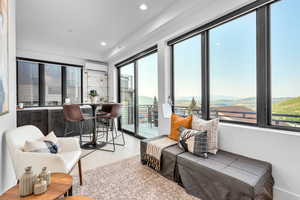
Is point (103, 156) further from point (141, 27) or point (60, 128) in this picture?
point (141, 27)

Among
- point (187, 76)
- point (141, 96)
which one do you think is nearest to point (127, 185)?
point (187, 76)

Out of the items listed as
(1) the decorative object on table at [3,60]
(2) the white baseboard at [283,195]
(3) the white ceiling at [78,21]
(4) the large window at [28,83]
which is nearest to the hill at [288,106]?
(2) the white baseboard at [283,195]

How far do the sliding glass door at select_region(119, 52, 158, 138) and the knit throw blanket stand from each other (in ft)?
4.61

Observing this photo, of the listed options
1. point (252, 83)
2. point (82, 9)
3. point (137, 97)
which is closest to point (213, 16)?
point (252, 83)

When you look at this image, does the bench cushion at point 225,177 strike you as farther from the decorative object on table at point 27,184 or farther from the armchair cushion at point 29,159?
the decorative object on table at point 27,184

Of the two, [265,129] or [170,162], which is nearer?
[265,129]

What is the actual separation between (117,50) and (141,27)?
1.36 meters

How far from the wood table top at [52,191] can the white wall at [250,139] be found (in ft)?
6.64

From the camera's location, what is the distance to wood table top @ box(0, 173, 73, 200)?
37.2 inches

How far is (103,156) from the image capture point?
281cm

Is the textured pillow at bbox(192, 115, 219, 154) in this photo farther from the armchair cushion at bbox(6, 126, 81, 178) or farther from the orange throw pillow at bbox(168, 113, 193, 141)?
the armchair cushion at bbox(6, 126, 81, 178)

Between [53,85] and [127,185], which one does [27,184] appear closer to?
[127,185]

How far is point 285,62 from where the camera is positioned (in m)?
1.70

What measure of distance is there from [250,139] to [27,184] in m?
2.35
